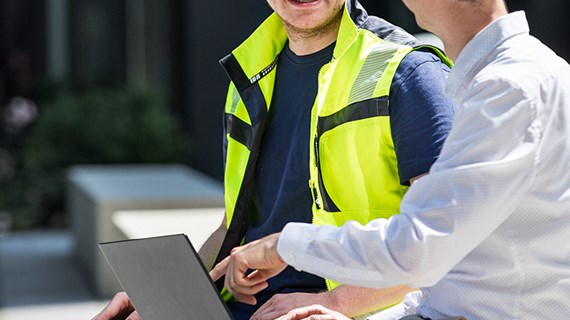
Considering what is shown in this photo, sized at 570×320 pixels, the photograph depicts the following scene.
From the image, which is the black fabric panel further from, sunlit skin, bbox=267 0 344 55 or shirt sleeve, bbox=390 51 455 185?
shirt sleeve, bbox=390 51 455 185

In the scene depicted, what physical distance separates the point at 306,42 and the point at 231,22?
6.81m

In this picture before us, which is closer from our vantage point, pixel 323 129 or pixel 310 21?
pixel 323 129

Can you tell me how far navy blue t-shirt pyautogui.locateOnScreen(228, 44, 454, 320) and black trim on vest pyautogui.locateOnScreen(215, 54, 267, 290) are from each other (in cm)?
2

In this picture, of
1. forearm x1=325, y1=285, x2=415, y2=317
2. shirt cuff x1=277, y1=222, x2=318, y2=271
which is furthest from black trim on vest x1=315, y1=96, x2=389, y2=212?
shirt cuff x1=277, y1=222, x2=318, y2=271

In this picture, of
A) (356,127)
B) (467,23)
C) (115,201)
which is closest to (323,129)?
(356,127)

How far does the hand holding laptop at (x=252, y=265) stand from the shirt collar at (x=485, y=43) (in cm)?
39

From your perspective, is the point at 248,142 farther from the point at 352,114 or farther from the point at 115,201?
the point at 115,201

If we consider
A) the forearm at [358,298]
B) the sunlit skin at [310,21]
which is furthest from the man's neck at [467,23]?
the sunlit skin at [310,21]

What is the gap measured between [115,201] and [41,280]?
4.35ft

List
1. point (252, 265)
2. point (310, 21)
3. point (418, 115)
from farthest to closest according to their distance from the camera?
1. point (310, 21)
2. point (418, 115)
3. point (252, 265)

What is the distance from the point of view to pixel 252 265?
1.86 m

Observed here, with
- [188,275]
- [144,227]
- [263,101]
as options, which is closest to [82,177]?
[144,227]

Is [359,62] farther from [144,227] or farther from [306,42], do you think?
[144,227]

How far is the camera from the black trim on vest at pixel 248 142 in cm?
259
